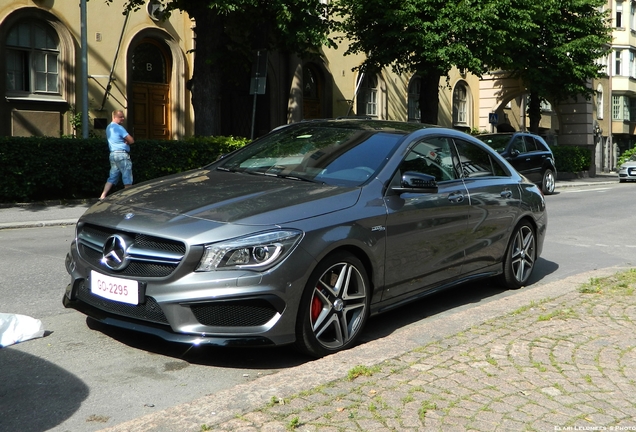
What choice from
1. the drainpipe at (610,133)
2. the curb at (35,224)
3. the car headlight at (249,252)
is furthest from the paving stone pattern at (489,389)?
the drainpipe at (610,133)

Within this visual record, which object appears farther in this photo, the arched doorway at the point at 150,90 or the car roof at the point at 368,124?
the arched doorway at the point at 150,90

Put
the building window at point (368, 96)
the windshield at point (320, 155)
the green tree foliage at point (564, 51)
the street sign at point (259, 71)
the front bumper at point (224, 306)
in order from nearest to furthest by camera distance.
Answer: the front bumper at point (224, 306) < the windshield at point (320, 155) < the street sign at point (259, 71) < the building window at point (368, 96) < the green tree foliage at point (564, 51)

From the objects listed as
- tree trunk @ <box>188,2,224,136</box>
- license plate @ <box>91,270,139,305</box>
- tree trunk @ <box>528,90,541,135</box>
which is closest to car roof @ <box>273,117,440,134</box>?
license plate @ <box>91,270,139,305</box>

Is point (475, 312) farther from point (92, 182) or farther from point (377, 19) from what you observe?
point (377, 19)

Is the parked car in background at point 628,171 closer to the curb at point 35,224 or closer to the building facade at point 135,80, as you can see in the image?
the building facade at point 135,80

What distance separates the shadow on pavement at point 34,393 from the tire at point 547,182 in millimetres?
20494

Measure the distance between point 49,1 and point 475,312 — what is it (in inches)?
705

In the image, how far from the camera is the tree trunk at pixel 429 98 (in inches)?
1079

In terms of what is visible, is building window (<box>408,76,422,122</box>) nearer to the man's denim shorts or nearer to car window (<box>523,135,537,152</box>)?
car window (<box>523,135,537,152</box>)

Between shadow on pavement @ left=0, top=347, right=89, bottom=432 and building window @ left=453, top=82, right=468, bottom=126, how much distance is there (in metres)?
35.5

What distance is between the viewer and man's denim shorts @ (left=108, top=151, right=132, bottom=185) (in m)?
15.7

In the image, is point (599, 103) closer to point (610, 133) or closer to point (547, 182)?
point (610, 133)

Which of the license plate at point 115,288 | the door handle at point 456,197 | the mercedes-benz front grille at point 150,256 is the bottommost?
the license plate at point 115,288

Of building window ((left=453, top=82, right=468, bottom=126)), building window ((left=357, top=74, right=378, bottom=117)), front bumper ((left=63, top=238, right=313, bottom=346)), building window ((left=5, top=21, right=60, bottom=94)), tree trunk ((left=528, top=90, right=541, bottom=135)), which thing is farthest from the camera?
building window ((left=453, top=82, right=468, bottom=126))
